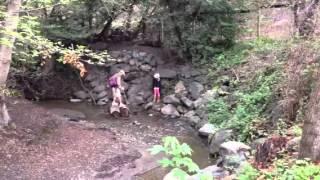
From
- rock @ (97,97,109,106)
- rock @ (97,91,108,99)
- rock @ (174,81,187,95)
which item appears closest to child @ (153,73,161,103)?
rock @ (174,81,187,95)

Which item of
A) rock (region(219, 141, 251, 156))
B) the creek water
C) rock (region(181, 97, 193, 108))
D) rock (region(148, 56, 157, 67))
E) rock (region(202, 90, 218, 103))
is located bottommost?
the creek water

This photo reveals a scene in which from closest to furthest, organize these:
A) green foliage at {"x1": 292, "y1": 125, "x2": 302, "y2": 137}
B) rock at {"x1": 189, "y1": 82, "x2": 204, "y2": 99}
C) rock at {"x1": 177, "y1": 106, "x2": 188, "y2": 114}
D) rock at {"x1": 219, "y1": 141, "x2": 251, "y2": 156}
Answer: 1. green foliage at {"x1": 292, "y1": 125, "x2": 302, "y2": 137}
2. rock at {"x1": 219, "y1": 141, "x2": 251, "y2": 156}
3. rock at {"x1": 177, "y1": 106, "x2": 188, "y2": 114}
4. rock at {"x1": 189, "y1": 82, "x2": 204, "y2": 99}

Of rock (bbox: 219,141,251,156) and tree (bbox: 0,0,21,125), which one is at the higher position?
tree (bbox: 0,0,21,125)

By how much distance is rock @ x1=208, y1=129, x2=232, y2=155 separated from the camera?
36.1 feet

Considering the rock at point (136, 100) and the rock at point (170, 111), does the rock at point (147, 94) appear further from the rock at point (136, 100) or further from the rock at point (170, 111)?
the rock at point (170, 111)

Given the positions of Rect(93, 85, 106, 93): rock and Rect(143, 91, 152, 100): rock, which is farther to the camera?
Rect(93, 85, 106, 93): rock

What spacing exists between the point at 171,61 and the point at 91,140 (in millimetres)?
7758

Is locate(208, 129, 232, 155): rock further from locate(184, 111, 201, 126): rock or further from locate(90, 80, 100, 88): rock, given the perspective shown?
locate(90, 80, 100, 88): rock

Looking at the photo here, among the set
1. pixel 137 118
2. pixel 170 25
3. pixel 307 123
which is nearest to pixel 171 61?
pixel 170 25

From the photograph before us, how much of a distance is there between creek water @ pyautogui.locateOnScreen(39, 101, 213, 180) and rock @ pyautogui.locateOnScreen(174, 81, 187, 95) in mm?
1697

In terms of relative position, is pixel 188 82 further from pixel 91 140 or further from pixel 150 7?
pixel 91 140

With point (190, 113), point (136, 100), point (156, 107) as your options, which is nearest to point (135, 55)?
point (136, 100)

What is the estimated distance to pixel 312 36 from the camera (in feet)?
35.2

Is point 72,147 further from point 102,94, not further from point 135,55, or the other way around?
point 135,55
